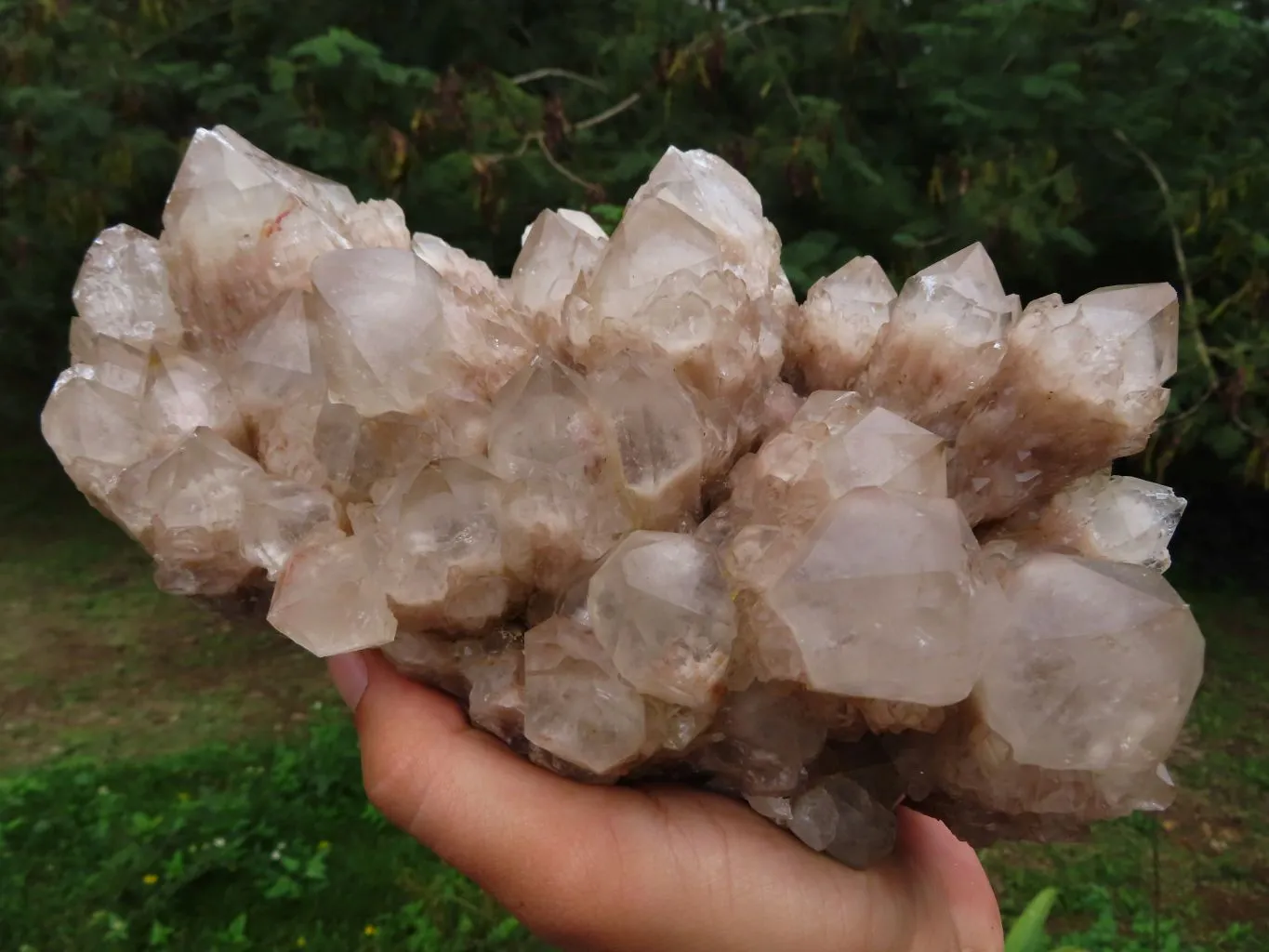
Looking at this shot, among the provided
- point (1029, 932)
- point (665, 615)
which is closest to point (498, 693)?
point (665, 615)

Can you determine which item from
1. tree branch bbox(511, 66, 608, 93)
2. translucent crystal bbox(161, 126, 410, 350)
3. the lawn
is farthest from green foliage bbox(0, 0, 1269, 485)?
translucent crystal bbox(161, 126, 410, 350)

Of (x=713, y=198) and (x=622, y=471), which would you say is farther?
(x=713, y=198)

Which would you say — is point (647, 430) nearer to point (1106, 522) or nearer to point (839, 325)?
point (839, 325)

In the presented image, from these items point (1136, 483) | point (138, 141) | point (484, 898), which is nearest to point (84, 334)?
point (1136, 483)

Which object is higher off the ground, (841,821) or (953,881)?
(841,821)

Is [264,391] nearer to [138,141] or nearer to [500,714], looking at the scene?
[500,714]

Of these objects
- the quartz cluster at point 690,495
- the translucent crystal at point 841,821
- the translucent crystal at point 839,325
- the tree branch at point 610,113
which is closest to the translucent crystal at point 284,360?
the quartz cluster at point 690,495
